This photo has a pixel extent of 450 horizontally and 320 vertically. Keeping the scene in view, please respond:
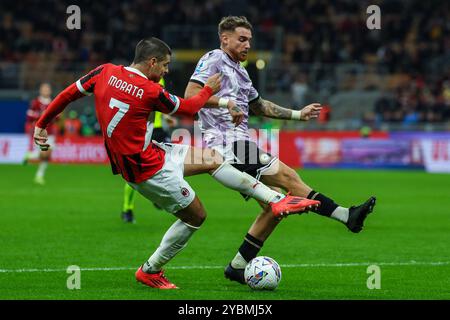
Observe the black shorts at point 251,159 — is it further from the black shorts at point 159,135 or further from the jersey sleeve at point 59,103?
the black shorts at point 159,135

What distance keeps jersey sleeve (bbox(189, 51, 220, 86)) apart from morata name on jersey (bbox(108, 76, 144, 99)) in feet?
2.83

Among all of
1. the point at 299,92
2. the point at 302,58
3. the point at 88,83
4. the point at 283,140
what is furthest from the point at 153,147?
the point at 302,58

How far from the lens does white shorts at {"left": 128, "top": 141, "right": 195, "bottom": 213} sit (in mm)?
8219

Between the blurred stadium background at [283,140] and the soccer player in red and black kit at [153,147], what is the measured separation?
2.47 feet

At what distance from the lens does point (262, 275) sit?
Answer: 8.38m

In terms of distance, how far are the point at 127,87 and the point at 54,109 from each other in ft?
2.80

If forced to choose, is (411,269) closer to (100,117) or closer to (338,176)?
(100,117)

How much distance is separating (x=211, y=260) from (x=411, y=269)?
A: 7.34 ft

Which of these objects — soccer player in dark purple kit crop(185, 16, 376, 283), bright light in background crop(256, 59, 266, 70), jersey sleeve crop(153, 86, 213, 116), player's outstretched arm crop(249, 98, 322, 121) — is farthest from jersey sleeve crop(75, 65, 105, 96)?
bright light in background crop(256, 59, 266, 70)

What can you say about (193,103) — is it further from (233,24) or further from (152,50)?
(233,24)

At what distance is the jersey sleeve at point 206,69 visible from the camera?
28.5 feet

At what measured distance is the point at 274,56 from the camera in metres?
36.3

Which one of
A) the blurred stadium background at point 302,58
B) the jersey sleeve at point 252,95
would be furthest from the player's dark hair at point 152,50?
the blurred stadium background at point 302,58

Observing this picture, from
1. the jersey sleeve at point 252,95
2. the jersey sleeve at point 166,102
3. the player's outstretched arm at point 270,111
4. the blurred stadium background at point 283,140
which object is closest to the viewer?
the jersey sleeve at point 166,102
